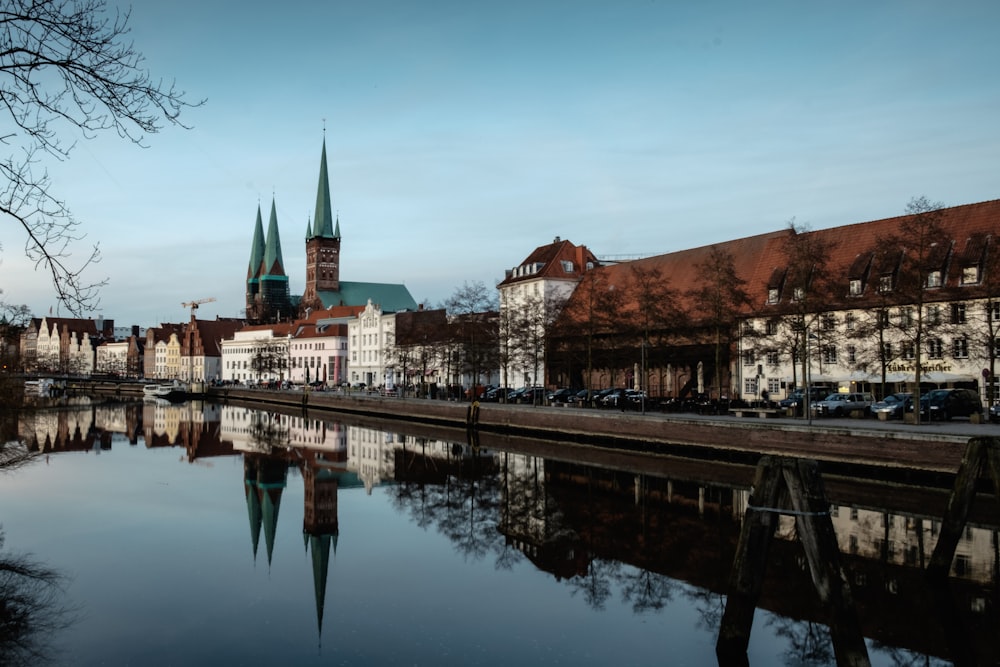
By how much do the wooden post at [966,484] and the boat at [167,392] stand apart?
103m

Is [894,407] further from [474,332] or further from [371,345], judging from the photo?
[371,345]

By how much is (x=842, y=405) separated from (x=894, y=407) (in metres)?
4.14

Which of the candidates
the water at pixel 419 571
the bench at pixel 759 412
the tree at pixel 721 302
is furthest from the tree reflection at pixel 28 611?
the tree at pixel 721 302

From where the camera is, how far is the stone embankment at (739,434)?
87.4ft

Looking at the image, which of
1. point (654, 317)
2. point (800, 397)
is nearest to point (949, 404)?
point (800, 397)

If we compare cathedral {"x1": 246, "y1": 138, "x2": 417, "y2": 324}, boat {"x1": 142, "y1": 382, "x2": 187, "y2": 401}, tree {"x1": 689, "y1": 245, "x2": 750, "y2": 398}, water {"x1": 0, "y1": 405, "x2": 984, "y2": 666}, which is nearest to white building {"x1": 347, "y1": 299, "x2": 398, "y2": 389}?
boat {"x1": 142, "y1": 382, "x2": 187, "y2": 401}

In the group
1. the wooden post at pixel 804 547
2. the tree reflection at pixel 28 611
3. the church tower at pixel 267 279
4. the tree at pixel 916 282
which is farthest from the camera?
the church tower at pixel 267 279

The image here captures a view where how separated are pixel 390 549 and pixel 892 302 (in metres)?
26.5

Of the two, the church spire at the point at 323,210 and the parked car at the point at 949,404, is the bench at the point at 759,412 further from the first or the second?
the church spire at the point at 323,210

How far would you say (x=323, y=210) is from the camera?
167750 mm

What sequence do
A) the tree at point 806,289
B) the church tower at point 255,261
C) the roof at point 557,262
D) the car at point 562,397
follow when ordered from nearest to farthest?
the tree at point 806,289 < the car at point 562,397 < the roof at point 557,262 < the church tower at point 255,261

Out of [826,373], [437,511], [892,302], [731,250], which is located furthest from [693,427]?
[731,250]

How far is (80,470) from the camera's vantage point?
119 feet

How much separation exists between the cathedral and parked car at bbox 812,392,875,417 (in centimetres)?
11703
